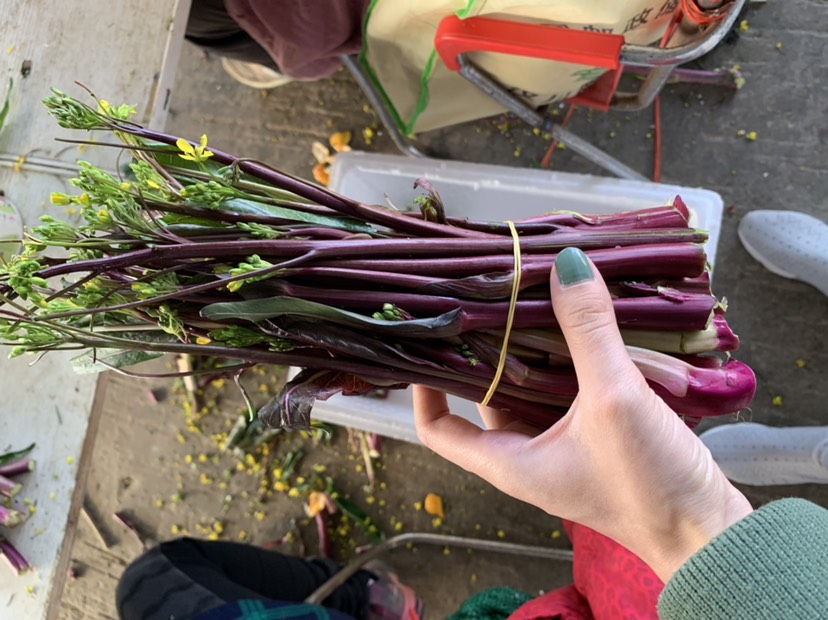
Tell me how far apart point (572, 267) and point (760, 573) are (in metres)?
0.42

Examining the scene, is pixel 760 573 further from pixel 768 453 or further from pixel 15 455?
pixel 15 455

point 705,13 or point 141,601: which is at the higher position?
point 705,13

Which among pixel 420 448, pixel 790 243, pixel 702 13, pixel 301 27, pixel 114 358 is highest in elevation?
pixel 702 13

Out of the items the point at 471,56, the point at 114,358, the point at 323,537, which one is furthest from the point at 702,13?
the point at 323,537

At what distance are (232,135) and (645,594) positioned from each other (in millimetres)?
1799

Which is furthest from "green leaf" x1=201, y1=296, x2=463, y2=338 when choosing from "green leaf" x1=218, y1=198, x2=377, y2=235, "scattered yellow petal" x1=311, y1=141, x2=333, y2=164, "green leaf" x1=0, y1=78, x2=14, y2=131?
"scattered yellow petal" x1=311, y1=141, x2=333, y2=164

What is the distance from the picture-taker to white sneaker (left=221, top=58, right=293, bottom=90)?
188cm

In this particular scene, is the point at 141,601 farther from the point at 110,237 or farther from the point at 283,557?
the point at 110,237

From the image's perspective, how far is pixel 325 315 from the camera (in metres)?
0.77

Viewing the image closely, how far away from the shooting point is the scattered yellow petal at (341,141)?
6.09 ft

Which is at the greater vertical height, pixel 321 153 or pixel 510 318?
pixel 510 318

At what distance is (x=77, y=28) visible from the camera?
4.62 feet

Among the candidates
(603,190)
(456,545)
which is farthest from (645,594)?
(603,190)

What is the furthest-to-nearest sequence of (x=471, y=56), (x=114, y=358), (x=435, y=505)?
(x=435, y=505) < (x=471, y=56) < (x=114, y=358)
